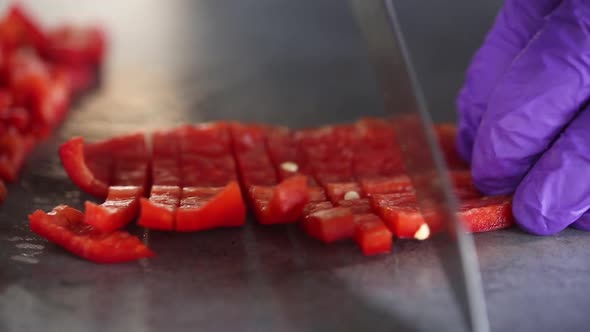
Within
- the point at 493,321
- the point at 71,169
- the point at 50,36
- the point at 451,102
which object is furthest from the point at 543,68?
the point at 50,36

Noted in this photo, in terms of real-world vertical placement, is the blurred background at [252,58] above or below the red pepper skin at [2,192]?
below

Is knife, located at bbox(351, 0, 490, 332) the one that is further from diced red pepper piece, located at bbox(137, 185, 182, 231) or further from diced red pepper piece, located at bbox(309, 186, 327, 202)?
diced red pepper piece, located at bbox(137, 185, 182, 231)

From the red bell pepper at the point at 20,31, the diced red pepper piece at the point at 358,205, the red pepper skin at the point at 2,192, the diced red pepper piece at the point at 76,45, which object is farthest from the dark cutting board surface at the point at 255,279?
the red bell pepper at the point at 20,31

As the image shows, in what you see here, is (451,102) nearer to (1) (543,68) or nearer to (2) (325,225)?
(1) (543,68)

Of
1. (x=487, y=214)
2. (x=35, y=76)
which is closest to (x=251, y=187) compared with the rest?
(x=487, y=214)

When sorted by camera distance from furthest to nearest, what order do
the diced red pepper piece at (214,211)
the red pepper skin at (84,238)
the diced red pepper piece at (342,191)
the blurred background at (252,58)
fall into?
the blurred background at (252,58), the diced red pepper piece at (342,191), the diced red pepper piece at (214,211), the red pepper skin at (84,238)

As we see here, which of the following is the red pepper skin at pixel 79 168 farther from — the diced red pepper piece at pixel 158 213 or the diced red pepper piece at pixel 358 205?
the diced red pepper piece at pixel 358 205
